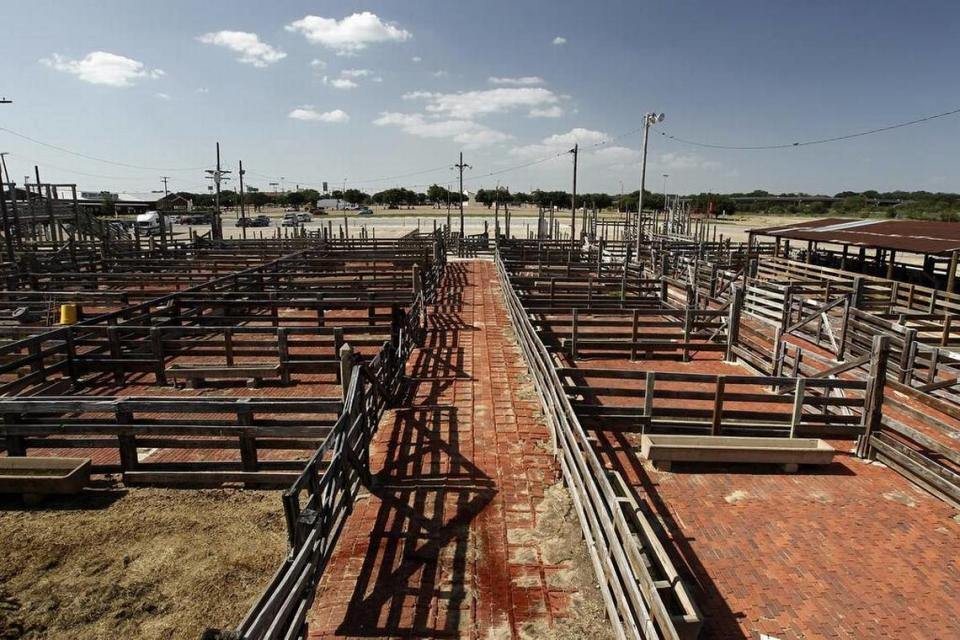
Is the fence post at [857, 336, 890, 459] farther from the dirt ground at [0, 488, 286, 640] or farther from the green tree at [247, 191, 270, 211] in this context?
the green tree at [247, 191, 270, 211]

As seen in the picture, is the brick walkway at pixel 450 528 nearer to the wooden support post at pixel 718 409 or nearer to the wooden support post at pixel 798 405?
the wooden support post at pixel 718 409

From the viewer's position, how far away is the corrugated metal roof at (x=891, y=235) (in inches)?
798

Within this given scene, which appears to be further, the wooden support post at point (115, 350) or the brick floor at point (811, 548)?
the wooden support post at point (115, 350)

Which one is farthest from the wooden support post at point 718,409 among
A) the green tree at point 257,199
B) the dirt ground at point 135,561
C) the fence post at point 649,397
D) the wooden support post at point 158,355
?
the green tree at point 257,199

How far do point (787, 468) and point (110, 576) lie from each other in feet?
27.4

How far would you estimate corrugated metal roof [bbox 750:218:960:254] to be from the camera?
66.5ft

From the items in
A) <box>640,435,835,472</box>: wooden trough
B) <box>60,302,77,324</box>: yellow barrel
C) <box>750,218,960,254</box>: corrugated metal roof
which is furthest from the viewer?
<box>750,218,960,254</box>: corrugated metal roof

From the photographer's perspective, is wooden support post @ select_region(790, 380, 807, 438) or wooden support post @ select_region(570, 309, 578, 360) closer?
wooden support post @ select_region(790, 380, 807, 438)

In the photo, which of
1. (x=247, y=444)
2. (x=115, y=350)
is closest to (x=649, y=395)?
(x=247, y=444)

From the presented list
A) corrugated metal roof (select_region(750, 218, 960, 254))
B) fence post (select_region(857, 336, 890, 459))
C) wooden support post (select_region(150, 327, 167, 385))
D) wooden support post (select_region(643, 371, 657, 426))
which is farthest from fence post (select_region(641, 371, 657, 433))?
corrugated metal roof (select_region(750, 218, 960, 254))

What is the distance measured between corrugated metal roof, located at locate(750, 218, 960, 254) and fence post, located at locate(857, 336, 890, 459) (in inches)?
575

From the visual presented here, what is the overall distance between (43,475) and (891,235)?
29017mm

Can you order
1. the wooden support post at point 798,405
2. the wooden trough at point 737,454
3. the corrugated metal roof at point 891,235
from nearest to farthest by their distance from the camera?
the wooden trough at point 737,454
the wooden support post at point 798,405
the corrugated metal roof at point 891,235

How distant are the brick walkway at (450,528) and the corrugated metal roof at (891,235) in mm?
18080
